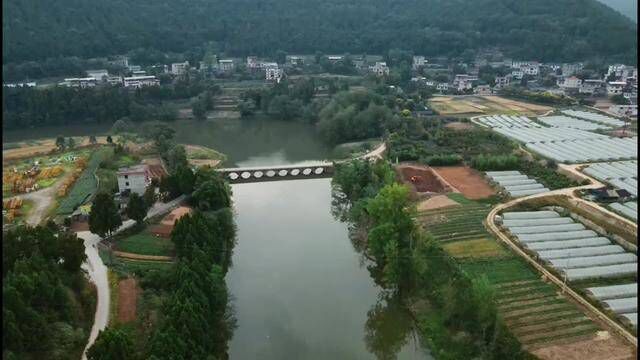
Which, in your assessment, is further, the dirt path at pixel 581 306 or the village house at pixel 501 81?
the village house at pixel 501 81

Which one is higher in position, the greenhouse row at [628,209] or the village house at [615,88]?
the village house at [615,88]

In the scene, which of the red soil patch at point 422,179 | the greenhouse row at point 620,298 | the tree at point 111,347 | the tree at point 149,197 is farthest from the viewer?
the red soil patch at point 422,179

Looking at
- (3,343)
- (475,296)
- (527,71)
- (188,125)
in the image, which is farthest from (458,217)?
(527,71)

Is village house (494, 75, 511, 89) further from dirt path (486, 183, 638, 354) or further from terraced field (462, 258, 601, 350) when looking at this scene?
terraced field (462, 258, 601, 350)

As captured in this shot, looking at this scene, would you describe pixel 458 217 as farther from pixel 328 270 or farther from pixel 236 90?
pixel 236 90

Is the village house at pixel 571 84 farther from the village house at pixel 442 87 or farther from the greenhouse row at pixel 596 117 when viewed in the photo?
the village house at pixel 442 87

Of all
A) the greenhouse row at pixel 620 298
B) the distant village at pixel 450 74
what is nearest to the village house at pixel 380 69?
the distant village at pixel 450 74

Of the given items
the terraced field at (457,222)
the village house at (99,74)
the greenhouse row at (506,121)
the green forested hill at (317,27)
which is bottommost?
the terraced field at (457,222)
